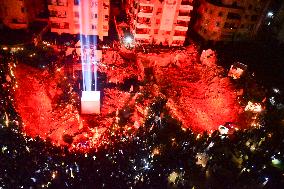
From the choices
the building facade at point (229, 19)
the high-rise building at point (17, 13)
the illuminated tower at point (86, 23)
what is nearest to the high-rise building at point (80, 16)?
the illuminated tower at point (86, 23)

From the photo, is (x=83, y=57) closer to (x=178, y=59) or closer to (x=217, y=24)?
(x=178, y=59)

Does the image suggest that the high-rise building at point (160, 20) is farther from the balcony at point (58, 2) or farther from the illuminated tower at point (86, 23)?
the balcony at point (58, 2)

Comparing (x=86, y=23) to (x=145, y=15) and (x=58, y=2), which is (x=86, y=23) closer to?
(x=58, y=2)

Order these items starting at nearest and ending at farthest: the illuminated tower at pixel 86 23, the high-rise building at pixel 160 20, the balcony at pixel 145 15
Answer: the illuminated tower at pixel 86 23 → the high-rise building at pixel 160 20 → the balcony at pixel 145 15

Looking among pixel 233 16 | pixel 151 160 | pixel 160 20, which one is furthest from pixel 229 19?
pixel 151 160

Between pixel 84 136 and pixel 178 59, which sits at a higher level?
pixel 178 59

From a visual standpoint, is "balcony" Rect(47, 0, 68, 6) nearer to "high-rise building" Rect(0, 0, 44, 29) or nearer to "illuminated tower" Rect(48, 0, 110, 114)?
"illuminated tower" Rect(48, 0, 110, 114)

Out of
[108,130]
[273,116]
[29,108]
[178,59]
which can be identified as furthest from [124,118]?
[273,116]
